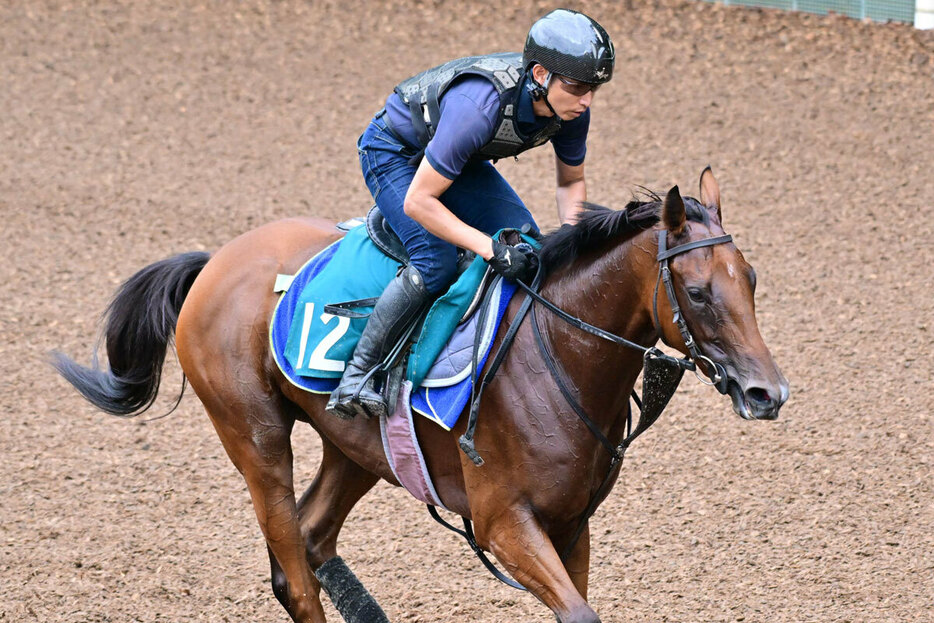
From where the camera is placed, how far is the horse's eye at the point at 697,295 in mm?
3517

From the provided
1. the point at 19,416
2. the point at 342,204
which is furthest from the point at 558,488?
the point at 342,204

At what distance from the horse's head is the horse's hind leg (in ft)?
6.18

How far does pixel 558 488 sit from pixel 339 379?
100 centimetres

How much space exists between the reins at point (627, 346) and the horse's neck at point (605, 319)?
3 centimetres

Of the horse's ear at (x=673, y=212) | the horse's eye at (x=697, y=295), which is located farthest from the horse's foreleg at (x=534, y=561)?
the horse's ear at (x=673, y=212)

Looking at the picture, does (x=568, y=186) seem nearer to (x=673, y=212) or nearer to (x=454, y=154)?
(x=454, y=154)

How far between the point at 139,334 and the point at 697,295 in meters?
2.82

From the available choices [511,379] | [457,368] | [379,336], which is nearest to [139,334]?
[379,336]

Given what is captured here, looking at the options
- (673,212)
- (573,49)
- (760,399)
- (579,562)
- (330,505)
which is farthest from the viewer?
(330,505)

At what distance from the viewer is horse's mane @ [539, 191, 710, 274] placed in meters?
3.73

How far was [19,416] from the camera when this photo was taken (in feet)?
23.3

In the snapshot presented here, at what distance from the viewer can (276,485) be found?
4.81 meters

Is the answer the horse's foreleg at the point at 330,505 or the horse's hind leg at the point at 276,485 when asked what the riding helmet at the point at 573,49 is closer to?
the horse's hind leg at the point at 276,485

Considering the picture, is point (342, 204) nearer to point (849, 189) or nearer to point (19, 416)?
point (19, 416)
